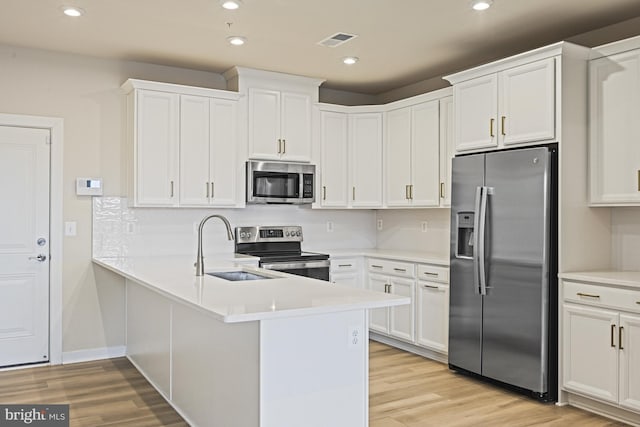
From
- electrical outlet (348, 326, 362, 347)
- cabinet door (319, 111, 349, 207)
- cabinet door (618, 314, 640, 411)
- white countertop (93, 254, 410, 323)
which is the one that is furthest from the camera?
cabinet door (319, 111, 349, 207)

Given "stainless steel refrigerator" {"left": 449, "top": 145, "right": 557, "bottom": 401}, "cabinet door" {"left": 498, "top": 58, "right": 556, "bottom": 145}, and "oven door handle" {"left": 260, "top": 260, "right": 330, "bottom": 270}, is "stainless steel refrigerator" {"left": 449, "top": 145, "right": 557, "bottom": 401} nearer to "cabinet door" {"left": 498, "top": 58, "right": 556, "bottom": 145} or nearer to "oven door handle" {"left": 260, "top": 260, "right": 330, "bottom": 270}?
"cabinet door" {"left": 498, "top": 58, "right": 556, "bottom": 145}

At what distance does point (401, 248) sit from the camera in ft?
19.1

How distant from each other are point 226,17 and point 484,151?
2138 millimetres

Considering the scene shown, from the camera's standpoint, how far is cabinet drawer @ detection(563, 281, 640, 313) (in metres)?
3.23

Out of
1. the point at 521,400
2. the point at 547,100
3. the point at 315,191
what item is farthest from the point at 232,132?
the point at 521,400

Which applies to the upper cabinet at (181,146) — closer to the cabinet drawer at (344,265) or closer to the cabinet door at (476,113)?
the cabinet drawer at (344,265)

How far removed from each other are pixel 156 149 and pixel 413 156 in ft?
7.79

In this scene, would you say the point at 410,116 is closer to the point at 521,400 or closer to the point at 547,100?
the point at 547,100

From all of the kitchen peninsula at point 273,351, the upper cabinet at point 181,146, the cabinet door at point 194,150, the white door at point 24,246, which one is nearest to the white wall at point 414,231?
the upper cabinet at point 181,146

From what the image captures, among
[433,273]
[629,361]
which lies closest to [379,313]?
[433,273]

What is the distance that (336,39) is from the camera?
13.8 feet

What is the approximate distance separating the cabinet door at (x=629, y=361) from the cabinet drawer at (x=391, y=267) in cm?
189

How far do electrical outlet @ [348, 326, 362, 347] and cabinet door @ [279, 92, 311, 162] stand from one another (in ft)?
9.39

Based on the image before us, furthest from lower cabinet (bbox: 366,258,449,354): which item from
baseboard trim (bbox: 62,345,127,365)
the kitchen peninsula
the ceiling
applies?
baseboard trim (bbox: 62,345,127,365)
